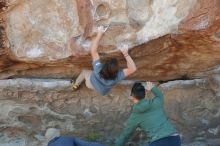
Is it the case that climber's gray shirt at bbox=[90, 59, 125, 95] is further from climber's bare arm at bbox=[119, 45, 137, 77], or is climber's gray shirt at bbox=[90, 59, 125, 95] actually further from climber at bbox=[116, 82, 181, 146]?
climber at bbox=[116, 82, 181, 146]

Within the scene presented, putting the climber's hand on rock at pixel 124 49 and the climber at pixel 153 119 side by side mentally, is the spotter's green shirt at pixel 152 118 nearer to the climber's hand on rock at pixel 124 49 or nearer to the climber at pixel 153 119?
the climber at pixel 153 119

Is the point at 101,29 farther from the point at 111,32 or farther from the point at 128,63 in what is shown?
the point at 128,63

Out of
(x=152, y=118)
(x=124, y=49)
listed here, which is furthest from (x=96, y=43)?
(x=152, y=118)

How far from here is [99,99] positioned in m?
4.37

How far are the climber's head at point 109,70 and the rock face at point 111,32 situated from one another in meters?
0.28

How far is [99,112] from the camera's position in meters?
4.37

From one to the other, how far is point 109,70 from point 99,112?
78cm

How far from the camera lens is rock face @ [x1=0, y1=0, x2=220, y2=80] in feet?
12.5

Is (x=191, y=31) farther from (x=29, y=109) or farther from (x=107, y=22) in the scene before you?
(x=29, y=109)

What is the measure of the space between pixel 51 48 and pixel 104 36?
436mm

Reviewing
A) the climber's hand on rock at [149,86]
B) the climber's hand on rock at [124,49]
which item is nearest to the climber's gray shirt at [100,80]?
the climber's hand on rock at [124,49]

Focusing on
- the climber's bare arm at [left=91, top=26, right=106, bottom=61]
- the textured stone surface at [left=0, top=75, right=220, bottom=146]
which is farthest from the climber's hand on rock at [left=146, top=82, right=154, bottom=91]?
the climber's bare arm at [left=91, top=26, right=106, bottom=61]

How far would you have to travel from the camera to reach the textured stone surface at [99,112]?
4.31 m

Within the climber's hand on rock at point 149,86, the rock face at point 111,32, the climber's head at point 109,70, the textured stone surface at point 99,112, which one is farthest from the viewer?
the textured stone surface at point 99,112
